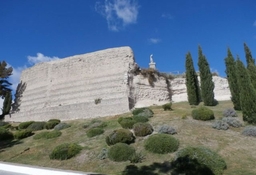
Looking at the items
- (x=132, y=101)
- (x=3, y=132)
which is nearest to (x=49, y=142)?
(x=3, y=132)

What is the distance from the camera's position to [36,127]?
2486cm

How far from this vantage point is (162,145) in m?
12.4

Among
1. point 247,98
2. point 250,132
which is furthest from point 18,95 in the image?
point 250,132

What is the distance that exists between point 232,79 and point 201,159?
1784cm

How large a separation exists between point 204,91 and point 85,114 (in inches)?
612

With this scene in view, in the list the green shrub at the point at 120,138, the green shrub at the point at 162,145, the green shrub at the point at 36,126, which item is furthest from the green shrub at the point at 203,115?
the green shrub at the point at 36,126

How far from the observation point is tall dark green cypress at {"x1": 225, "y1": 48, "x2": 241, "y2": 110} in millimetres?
23812

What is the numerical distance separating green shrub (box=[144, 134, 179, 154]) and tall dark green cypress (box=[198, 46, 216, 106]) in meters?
16.6

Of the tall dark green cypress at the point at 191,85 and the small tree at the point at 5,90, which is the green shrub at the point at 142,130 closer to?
the tall dark green cypress at the point at 191,85

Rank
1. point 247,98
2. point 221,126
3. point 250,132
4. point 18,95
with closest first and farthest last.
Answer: point 250,132 → point 221,126 → point 247,98 → point 18,95

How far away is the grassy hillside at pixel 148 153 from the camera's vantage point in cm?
1077

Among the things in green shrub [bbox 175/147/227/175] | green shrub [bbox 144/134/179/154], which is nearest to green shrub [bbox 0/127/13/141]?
green shrub [bbox 144/134/179/154]

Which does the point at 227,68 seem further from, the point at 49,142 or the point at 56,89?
the point at 56,89

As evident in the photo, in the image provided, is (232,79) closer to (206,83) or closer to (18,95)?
(206,83)
